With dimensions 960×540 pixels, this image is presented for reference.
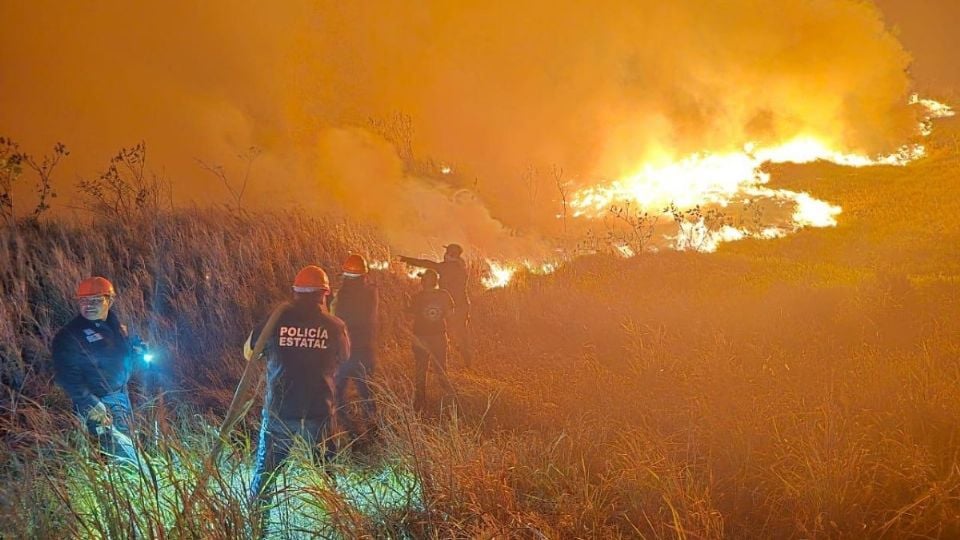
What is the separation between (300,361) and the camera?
4.66 m

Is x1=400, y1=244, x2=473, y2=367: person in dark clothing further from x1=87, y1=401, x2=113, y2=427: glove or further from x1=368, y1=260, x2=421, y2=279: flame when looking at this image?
x1=87, y1=401, x2=113, y2=427: glove

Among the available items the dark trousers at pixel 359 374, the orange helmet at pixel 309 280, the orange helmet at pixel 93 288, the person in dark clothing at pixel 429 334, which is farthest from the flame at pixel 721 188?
the orange helmet at pixel 93 288

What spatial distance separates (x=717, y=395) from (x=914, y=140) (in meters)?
17.9

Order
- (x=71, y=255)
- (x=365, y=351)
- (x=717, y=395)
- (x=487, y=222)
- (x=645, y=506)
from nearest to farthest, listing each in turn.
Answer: (x=645, y=506) < (x=717, y=395) < (x=365, y=351) < (x=71, y=255) < (x=487, y=222)

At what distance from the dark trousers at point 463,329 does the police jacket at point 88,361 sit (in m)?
4.23

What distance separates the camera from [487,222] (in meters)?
16.4

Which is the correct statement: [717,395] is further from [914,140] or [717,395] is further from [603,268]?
[914,140]

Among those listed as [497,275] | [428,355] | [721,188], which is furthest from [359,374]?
[721,188]

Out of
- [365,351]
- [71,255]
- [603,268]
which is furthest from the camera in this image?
[603,268]

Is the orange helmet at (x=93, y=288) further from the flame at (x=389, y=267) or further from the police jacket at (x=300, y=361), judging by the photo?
the flame at (x=389, y=267)

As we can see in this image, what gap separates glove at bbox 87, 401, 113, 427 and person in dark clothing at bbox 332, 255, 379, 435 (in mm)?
2519

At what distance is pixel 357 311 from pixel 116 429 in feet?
8.90

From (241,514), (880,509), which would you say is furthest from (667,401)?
(241,514)

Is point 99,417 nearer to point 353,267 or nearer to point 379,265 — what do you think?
→ point 353,267
